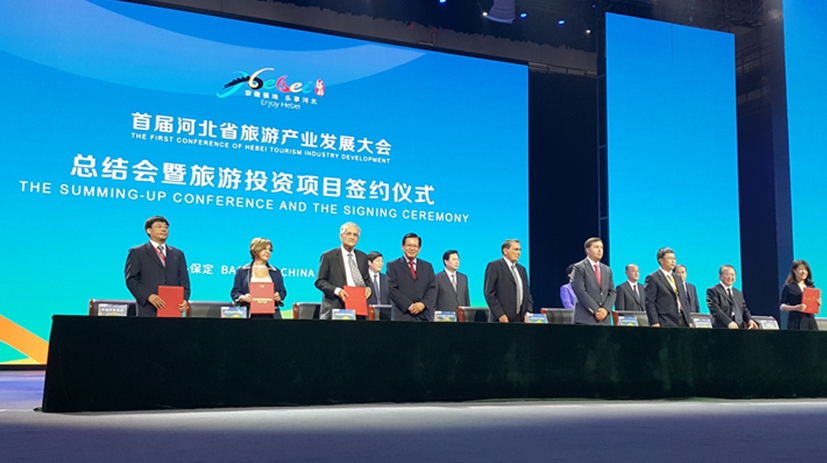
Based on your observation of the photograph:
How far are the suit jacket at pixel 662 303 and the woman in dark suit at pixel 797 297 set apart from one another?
2.77 feet

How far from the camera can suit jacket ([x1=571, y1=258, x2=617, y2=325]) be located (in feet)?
16.5

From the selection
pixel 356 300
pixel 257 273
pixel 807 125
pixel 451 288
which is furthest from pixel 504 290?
pixel 807 125

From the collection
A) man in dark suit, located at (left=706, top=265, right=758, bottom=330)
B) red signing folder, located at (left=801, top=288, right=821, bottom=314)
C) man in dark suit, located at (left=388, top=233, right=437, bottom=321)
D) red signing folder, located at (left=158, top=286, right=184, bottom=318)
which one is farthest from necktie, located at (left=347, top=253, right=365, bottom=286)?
red signing folder, located at (left=801, top=288, right=821, bottom=314)

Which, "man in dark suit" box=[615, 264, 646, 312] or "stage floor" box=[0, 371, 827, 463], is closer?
"stage floor" box=[0, 371, 827, 463]

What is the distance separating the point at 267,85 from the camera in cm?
733

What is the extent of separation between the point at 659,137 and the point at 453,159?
231cm

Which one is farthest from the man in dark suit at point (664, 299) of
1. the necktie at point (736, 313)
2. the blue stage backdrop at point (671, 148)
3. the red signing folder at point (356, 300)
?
the blue stage backdrop at point (671, 148)

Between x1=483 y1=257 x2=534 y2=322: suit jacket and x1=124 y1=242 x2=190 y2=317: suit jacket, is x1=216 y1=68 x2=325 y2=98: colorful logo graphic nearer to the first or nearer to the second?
x1=124 y1=242 x2=190 y2=317: suit jacket

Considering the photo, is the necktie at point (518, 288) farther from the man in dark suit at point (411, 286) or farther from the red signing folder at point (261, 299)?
the red signing folder at point (261, 299)

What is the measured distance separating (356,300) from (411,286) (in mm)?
709

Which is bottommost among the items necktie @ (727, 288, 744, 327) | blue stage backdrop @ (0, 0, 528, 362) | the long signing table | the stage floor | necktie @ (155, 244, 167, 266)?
the stage floor

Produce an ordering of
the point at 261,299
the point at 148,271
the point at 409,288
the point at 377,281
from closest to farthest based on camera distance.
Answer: the point at 261,299 < the point at 148,271 < the point at 409,288 < the point at 377,281

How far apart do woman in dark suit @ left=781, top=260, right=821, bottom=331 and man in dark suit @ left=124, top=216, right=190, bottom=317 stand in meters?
3.76

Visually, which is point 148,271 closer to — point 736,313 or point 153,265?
point 153,265
